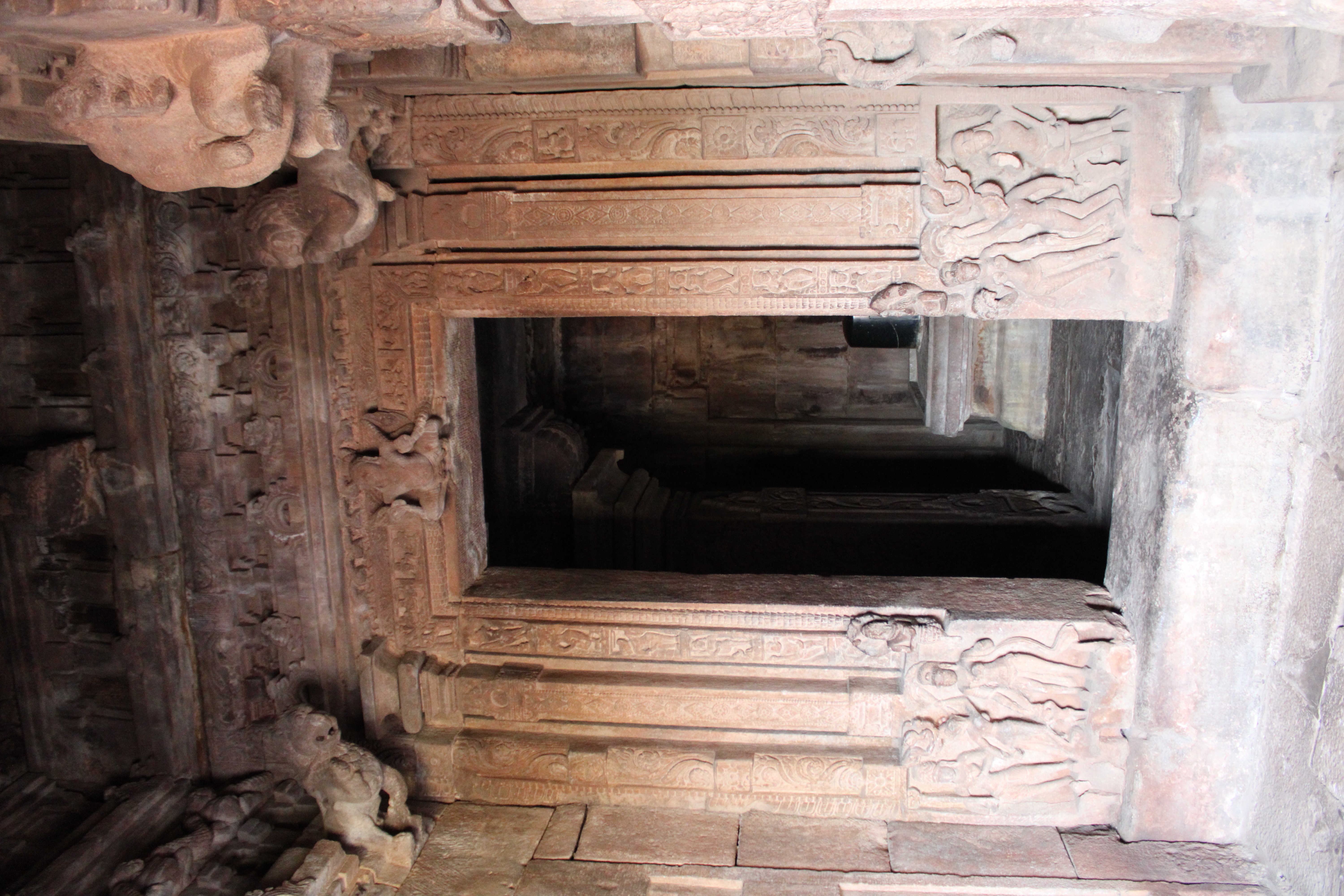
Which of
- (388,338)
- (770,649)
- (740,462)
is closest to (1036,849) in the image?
(770,649)

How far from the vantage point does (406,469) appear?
384 cm

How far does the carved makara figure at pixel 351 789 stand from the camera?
355 cm

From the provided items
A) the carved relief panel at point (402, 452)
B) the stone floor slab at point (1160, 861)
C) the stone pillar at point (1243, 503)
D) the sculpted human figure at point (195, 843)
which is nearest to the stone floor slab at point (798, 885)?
the stone floor slab at point (1160, 861)

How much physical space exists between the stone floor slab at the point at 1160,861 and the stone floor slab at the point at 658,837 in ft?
4.69

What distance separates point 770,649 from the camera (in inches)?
154

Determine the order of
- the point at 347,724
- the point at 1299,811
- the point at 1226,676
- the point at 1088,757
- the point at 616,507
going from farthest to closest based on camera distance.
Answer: the point at 616,507 → the point at 347,724 → the point at 1088,757 → the point at 1226,676 → the point at 1299,811

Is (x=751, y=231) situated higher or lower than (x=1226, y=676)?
higher

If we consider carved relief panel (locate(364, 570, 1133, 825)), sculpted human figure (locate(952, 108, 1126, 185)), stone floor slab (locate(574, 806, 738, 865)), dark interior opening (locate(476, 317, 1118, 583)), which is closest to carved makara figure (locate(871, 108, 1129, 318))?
sculpted human figure (locate(952, 108, 1126, 185))

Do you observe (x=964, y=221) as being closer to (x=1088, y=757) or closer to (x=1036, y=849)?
(x=1088, y=757)

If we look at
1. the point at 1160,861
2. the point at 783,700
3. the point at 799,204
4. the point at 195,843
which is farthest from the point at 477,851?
the point at 799,204

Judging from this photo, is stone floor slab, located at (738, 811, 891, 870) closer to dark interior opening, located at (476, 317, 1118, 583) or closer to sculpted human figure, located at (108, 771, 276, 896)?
dark interior opening, located at (476, 317, 1118, 583)

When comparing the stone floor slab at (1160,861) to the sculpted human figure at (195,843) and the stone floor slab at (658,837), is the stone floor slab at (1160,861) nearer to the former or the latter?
the stone floor slab at (658,837)

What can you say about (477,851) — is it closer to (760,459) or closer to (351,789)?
(351,789)

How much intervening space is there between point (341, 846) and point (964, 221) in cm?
351
